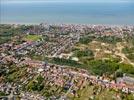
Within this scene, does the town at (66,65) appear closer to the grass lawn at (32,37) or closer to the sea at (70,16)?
the grass lawn at (32,37)

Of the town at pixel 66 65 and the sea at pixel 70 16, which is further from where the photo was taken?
the sea at pixel 70 16

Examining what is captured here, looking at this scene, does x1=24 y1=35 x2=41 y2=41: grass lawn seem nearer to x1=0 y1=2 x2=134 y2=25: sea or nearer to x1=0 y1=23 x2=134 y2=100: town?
x1=0 y1=23 x2=134 y2=100: town

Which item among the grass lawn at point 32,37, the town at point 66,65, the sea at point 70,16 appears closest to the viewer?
the town at point 66,65

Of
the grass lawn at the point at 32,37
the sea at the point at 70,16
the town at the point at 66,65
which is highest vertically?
the sea at the point at 70,16

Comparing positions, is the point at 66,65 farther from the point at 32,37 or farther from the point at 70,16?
the point at 70,16

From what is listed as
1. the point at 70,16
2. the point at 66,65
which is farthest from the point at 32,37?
the point at 70,16

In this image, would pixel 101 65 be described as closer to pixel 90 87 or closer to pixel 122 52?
pixel 90 87

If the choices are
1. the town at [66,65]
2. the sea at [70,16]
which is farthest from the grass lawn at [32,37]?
the sea at [70,16]

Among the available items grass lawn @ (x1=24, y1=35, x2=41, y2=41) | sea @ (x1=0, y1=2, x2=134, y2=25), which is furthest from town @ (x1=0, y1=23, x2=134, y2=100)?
sea @ (x1=0, y1=2, x2=134, y2=25)

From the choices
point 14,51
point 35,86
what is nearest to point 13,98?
point 35,86
